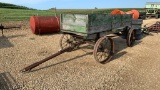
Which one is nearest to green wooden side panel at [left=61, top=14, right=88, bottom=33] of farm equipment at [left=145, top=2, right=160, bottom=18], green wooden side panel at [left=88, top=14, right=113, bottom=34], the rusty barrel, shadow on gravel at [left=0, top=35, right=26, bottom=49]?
green wooden side panel at [left=88, top=14, right=113, bottom=34]

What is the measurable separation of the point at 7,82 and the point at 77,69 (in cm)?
250

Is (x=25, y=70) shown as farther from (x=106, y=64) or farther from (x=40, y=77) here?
(x=106, y=64)

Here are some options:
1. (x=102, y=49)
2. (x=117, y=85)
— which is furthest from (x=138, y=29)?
(x=117, y=85)

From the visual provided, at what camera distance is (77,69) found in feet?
23.9

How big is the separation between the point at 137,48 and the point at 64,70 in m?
5.13

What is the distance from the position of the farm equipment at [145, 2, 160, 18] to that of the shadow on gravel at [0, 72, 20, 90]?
84.3ft

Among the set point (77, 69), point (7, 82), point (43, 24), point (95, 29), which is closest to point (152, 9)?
point (43, 24)

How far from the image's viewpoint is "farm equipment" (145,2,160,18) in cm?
2799

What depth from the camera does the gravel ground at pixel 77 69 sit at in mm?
6098

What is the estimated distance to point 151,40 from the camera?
1303 cm

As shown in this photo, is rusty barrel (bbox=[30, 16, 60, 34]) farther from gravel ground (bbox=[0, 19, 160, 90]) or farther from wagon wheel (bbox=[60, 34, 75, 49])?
wagon wheel (bbox=[60, 34, 75, 49])

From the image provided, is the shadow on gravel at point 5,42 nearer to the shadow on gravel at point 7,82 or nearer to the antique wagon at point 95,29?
the antique wagon at point 95,29

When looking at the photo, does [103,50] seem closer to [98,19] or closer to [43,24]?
[98,19]

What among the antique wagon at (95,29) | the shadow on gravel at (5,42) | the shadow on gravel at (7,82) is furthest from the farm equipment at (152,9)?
the shadow on gravel at (7,82)
